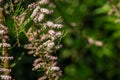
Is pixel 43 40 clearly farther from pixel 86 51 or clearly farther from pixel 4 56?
pixel 86 51

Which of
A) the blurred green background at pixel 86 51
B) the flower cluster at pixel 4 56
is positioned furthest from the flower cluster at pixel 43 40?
the blurred green background at pixel 86 51

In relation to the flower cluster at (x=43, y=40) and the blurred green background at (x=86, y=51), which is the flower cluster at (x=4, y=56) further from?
the blurred green background at (x=86, y=51)

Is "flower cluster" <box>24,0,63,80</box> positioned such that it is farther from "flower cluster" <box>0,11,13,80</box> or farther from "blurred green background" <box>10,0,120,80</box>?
"blurred green background" <box>10,0,120,80</box>

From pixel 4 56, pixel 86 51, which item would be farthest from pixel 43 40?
pixel 86 51

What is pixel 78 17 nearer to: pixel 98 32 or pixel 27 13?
pixel 98 32

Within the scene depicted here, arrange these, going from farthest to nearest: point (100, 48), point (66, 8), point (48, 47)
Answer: point (66, 8)
point (100, 48)
point (48, 47)

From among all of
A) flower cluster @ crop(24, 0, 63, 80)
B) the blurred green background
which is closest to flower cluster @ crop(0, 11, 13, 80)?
flower cluster @ crop(24, 0, 63, 80)

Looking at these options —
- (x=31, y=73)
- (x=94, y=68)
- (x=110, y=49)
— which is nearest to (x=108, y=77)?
(x=94, y=68)
